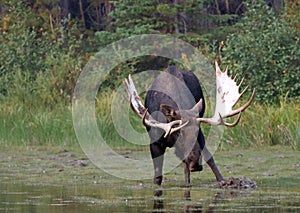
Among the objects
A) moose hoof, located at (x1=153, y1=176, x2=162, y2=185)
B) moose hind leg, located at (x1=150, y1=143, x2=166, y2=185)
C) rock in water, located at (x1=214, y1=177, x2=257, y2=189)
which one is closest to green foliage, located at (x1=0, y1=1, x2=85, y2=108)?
moose hind leg, located at (x1=150, y1=143, x2=166, y2=185)

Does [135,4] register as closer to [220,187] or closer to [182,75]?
[182,75]

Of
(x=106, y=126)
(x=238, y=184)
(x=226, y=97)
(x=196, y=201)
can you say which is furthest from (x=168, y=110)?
(x=106, y=126)

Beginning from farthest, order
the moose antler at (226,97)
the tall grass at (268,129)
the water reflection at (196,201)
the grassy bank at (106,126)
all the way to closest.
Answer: the grassy bank at (106,126)
the tall grass at (268,129)
the moose antler at (226,97)
the water reflection at (196,201)

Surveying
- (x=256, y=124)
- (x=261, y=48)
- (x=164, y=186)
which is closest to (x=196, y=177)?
(x=164, y=186)

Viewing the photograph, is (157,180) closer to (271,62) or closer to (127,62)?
(271,62)

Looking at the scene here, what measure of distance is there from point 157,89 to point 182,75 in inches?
17.7

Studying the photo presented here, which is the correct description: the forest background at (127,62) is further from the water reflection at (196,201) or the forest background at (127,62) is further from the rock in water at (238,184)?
the water reflection at (196,201)

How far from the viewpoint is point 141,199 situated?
9.59 meters

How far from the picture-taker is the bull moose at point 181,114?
420 inches

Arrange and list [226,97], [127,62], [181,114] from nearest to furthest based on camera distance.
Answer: [181,114], [226,97], [127,62]

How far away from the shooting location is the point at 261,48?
1855cm

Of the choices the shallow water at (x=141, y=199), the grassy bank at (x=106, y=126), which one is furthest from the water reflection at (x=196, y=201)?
the grassy bank at (x=106, y=126)

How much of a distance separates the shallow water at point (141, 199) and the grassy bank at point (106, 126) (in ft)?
16.1

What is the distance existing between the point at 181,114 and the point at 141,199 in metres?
1.60
